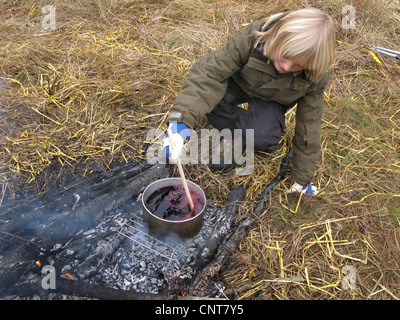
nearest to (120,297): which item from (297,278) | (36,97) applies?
(297,278)

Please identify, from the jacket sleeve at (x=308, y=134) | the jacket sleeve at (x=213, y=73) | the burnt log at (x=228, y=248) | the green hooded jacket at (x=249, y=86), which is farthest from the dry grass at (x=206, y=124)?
the jacket sleeve at (x=213, y=73)

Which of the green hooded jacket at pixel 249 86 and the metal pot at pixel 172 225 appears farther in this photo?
the green hooded jacket at pixel 249 86

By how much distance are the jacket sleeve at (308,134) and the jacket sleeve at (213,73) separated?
0.56 meters

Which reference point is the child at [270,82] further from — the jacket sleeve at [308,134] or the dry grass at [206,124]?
the dry grass at [206,124]

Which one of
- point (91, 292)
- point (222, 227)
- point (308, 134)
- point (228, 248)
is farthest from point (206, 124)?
point (91, 292)

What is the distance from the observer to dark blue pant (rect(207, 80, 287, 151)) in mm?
2525

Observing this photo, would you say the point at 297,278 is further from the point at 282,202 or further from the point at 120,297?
the point at 120,297

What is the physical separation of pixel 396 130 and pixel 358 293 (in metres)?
1.93

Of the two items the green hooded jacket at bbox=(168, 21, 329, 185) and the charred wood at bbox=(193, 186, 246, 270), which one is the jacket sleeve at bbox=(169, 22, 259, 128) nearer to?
the green hooded jacket at bbox=(168, 21, 329, 185)

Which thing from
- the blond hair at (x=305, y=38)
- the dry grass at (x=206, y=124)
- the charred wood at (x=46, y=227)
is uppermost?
the blond hair at (x=305, y=38)

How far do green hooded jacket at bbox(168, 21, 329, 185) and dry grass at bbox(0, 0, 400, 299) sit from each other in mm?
501

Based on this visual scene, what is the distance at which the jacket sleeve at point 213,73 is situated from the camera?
2131mm

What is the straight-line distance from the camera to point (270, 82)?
2.22m

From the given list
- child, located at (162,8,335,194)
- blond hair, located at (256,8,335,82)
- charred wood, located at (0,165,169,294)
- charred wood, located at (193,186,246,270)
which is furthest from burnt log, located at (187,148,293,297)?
blond hair, located at (256,8,335,82)
